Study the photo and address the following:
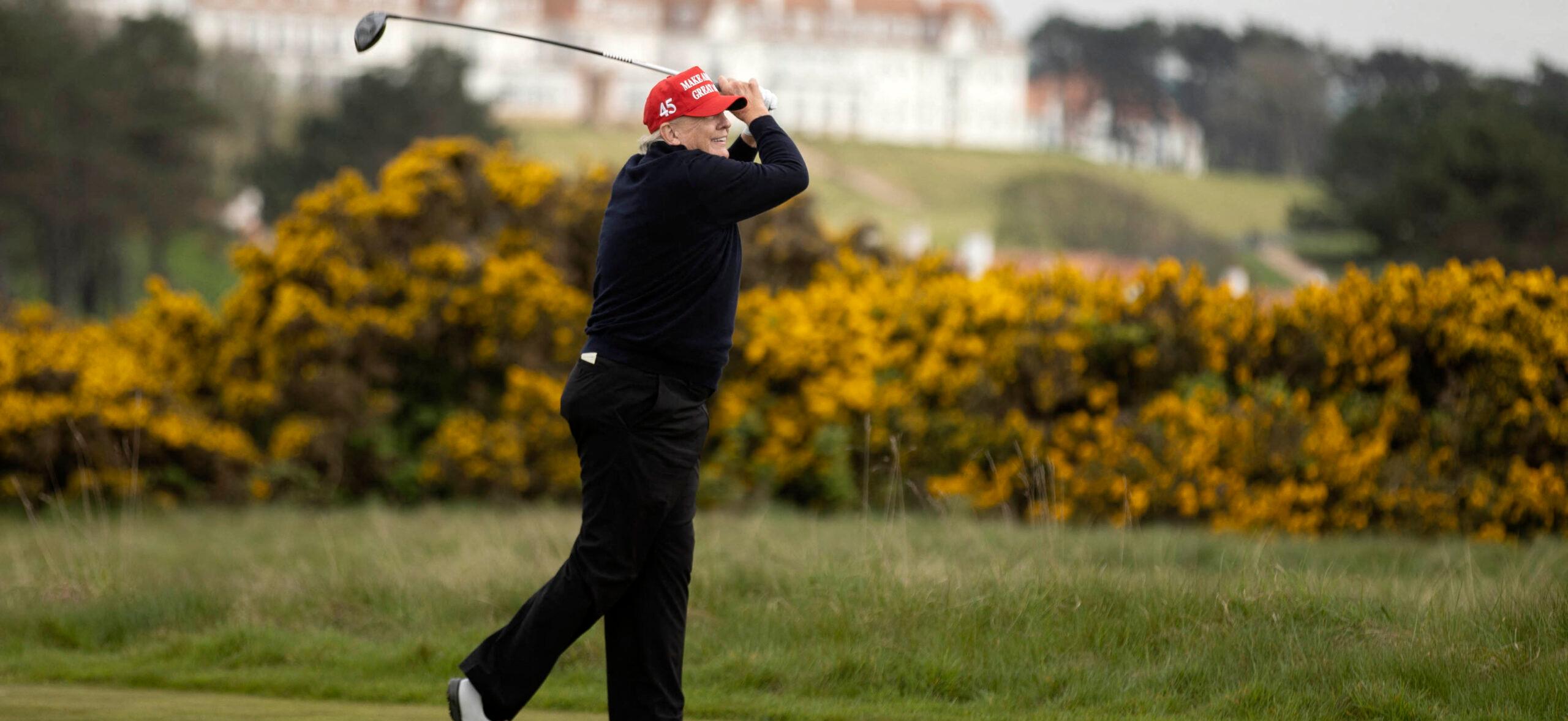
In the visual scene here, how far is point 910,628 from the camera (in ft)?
22.4

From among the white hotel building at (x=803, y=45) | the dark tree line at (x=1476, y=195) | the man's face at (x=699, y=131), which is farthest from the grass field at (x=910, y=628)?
the white hotel building at (x=803, y=45)

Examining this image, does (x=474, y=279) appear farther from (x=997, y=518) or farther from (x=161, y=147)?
(x=161, y=147)

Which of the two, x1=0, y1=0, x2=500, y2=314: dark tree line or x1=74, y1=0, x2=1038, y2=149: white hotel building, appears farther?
x1=74, y1=0, x2=1038, y2=149: white hotel building

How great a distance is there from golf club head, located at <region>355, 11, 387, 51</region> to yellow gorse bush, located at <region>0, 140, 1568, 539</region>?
4.42m

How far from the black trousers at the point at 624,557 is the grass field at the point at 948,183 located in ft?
265

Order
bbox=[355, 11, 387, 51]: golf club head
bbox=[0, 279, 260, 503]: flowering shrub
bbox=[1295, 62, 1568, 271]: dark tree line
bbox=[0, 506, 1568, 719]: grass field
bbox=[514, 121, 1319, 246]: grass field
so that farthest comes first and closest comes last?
1. bbox=[514, 121, 1319, 246]: grass field
2. bbox=[1295, 62, 1568, 271]: dark tree line
3. bbox=[0, 279, 260, 503]: flowering shrub
4. bbox=[355, 11, 387, 51]: golf club head
5. bbox=[0, 506, 1568, 719]: grass field

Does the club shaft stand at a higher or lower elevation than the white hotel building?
lower

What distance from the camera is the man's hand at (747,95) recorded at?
16.8ft

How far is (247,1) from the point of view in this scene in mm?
148125

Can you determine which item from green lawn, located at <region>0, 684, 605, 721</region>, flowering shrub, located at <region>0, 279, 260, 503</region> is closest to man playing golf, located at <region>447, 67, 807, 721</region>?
green lawn, located at <region>0, 684, 605, 721</region>

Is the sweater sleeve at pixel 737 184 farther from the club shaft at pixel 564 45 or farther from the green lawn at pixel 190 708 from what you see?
the green lawn at pixel 190 708

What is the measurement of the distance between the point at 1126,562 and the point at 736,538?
2.21 meters

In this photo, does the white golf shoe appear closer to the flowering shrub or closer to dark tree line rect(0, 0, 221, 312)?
the flowering shrub

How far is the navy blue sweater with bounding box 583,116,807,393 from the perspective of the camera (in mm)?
4863
